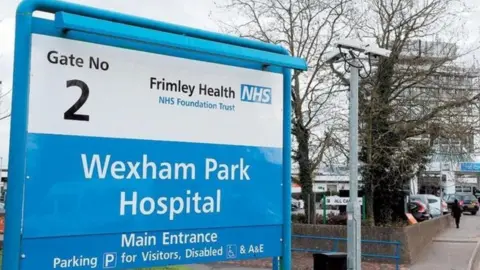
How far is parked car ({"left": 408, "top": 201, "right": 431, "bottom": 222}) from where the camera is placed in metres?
28.5

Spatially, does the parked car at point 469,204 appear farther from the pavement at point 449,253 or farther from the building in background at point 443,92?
the building in background at point 443,92

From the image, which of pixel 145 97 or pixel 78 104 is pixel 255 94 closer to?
pixel 145 97

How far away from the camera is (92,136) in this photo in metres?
2.99

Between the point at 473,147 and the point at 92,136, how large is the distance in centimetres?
1975

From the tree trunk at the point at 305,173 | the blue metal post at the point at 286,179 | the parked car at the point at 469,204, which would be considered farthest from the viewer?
the parked car at the point at 469,204

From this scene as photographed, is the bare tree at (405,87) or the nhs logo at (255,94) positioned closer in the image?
the nhs logo at (255,94)

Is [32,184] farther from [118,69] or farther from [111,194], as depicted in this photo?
[118,69]

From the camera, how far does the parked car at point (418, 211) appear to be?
28.5 m

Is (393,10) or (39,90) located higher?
(393,10)

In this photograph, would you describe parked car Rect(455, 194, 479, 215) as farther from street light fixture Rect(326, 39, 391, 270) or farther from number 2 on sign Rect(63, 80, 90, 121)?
number 2 on sign Rect(63, 80, 90, 121)

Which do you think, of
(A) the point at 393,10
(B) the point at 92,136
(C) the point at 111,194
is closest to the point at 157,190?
(C) the point at 111,194

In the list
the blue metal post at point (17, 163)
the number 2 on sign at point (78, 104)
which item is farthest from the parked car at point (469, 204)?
the blue metal post at point (17, 163)

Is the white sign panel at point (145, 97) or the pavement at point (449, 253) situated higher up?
the white sign panel at point (145, 97)

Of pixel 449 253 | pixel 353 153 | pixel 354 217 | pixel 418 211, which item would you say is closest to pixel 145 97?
pixel 353 153
